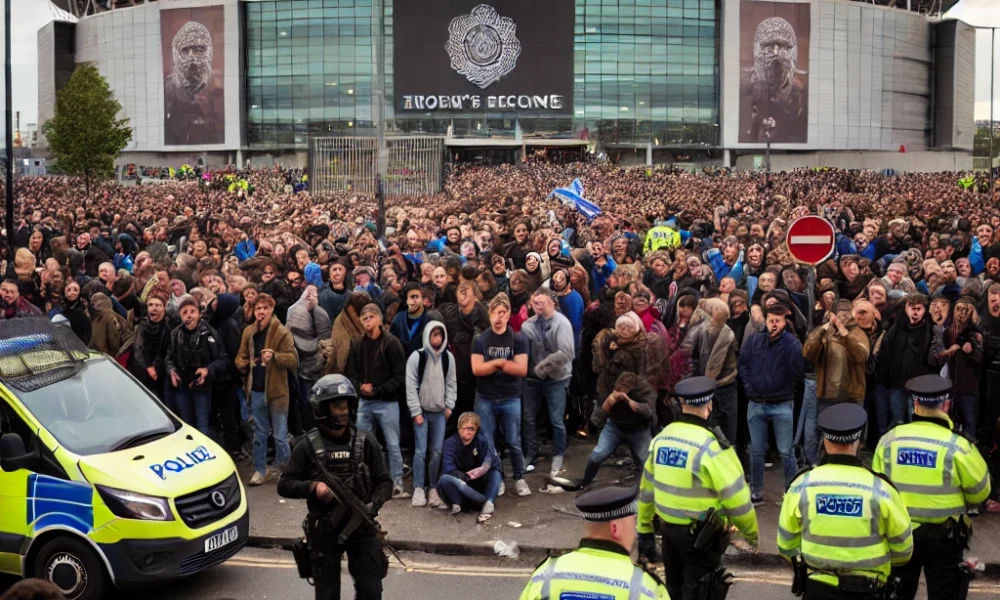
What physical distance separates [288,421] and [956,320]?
6.08 m

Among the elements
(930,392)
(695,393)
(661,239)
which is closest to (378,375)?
(695,393)

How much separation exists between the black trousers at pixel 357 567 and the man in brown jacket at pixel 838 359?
4.66m

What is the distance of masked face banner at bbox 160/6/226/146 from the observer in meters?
87.9

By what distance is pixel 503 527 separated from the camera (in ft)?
29.6

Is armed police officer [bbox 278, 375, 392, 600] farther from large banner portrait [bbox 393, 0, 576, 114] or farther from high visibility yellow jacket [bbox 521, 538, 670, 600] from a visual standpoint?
large banner portrait [bbox 393, 0, 576, 114]

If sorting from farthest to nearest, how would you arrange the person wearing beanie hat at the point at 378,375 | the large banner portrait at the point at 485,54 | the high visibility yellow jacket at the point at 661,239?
the large banner portrait at the point at 485,54 < the high visibility yellow jacket at the point at 661,239 < the person wearing beanie hat at the point at 378,375

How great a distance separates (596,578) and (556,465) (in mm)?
6412

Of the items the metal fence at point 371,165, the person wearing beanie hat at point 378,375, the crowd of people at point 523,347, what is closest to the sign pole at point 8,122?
the crowd of people at point 523,347

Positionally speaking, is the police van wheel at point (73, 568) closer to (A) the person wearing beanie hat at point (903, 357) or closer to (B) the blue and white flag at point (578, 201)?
(A) the person wearing beanie hat at point (903, 357)

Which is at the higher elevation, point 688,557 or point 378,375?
point 378,375

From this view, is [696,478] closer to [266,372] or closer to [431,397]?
[431,397]

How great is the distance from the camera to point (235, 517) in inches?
301

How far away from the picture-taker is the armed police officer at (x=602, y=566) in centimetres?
386

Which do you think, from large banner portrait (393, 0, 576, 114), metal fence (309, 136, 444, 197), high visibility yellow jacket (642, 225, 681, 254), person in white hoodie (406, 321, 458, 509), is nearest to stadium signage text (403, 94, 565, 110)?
large banner portrait (393, 0, 576, 114)
